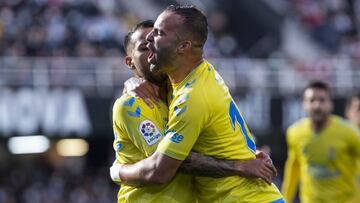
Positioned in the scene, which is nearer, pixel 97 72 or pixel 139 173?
pixel 139 173

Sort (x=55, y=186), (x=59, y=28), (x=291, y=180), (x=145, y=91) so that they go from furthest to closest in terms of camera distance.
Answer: (x=55, y=186), (x=59, y=28), (x=291, y=180), (x=145, y=91)

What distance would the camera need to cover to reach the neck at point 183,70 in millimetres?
6742

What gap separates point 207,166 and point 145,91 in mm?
753

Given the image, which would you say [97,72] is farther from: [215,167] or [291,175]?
[215,167]

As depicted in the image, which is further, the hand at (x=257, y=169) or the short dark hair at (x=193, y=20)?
the hand at (x=257, y=169)

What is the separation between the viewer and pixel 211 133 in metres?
6.67

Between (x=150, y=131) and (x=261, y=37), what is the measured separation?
64.8 ft

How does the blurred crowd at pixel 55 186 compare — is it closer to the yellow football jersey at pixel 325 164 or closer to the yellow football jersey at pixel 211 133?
the yellow football jersey at pixel 325 164

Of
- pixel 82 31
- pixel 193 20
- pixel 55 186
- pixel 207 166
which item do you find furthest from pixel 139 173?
pixel 55 186

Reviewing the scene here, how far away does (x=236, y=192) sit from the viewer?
6.76m

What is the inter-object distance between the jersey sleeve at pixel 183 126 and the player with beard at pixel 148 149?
0.15 m

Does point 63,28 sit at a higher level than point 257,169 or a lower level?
lower

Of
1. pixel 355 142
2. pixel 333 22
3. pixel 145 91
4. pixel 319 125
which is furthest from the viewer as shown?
pixel 333 22

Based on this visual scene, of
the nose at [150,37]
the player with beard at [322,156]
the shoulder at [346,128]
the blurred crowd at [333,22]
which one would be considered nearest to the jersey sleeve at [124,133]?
the nose at [150,37]
